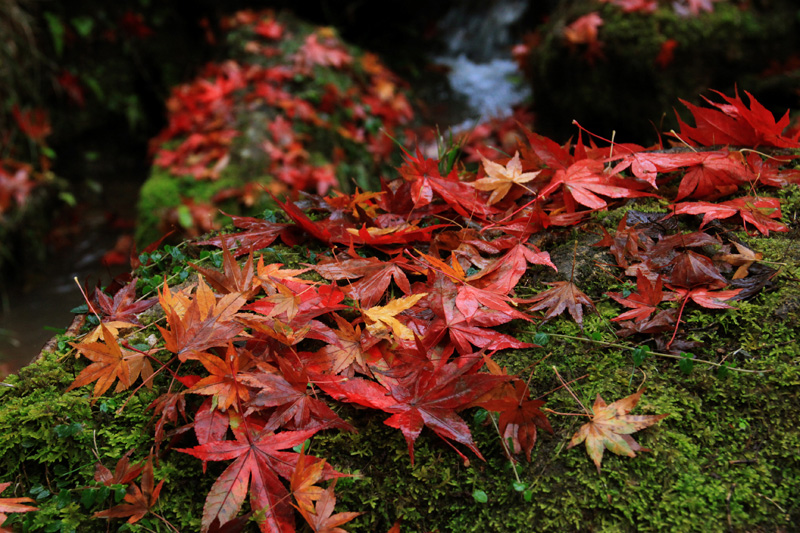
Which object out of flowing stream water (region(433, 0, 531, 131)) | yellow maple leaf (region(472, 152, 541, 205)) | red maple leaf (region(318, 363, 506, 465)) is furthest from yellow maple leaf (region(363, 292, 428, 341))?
flowing stream water (region(433, 0, 531, 131))

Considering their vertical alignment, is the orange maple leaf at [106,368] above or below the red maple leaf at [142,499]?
above

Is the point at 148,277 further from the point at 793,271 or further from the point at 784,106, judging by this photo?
the point at 784,106

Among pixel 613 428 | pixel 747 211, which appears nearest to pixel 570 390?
pixel 613 428

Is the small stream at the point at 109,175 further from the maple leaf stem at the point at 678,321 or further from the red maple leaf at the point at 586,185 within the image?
the maple leaf stem at the point at 678,321

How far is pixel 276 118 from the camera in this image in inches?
177

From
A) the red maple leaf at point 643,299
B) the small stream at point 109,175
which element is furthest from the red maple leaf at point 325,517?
the small stream at point 109,175

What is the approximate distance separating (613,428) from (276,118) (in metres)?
4.15

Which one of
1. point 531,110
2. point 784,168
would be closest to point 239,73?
point 531,110

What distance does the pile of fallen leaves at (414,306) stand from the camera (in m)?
1.09

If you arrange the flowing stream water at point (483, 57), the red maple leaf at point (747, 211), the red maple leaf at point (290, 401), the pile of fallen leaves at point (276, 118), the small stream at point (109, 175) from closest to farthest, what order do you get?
the red maple leaf at point (290, 401), the red maple leaf at point (747, 211), the small stream at point (109, 175), the pile of fallen leaves at point (276, 118), the flowing stream water at point (483, 57)

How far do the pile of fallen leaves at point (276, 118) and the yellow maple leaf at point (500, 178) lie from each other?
2.05m

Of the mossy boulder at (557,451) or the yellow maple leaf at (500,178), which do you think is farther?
the yellow maple leaf at (500,178)

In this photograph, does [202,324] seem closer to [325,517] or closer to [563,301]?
[325,517]

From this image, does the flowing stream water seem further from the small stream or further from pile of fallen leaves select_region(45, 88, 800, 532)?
pile of fallen leaves select_region(45, 88, 800, 532)
